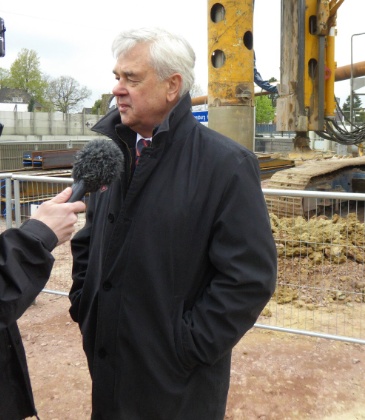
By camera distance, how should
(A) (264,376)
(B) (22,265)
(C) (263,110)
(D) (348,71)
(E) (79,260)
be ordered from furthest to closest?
1. (C) (263,110)
2. (D) (348,71)
3. (A) (264,376)
4. (E) (79,260)
5. (B) (22,265)

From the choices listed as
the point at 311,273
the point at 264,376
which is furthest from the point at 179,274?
the point at 311,273

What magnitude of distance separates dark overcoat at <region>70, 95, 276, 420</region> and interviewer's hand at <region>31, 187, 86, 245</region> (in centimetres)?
33

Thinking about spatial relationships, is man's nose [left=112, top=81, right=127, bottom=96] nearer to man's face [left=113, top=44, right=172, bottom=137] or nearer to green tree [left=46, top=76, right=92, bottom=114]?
man's face [left=113, top=44, right=172, bottom=137]

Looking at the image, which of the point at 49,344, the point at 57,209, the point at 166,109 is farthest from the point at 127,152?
the point at 49,344

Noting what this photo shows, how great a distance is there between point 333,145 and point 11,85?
50.5 meters

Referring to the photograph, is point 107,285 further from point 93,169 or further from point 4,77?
point 4,77

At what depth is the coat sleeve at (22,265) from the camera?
1.80 meters

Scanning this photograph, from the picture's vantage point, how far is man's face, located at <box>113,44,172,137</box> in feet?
7.42

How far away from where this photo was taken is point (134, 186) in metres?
2.19

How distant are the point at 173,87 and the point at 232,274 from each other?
86cm

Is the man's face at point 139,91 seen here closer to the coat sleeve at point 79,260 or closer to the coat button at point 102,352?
the coat sleeve at point 79,260

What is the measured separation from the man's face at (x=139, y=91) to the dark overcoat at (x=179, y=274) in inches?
5.0

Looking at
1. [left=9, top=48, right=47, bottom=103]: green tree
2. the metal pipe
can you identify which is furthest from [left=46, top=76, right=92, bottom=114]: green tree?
the metal pipe

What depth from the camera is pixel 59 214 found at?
1.89 metres
